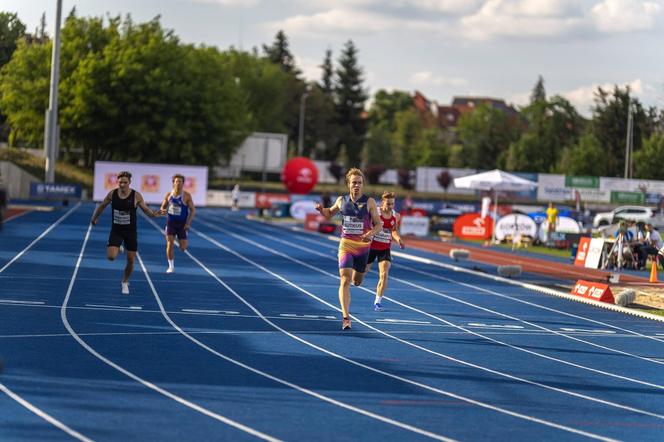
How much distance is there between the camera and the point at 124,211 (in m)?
16.9

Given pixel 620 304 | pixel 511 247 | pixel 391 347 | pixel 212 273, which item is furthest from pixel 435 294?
pixel 511 247

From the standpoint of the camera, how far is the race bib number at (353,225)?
45.5 feet

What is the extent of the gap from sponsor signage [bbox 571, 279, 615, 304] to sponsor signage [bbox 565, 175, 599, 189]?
5048 centimetres

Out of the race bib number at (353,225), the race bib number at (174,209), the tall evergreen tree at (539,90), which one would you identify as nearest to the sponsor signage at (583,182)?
the race bib number at (174,209)

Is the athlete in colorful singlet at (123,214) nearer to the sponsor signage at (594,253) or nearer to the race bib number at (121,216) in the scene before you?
the race bib number at (121,216)

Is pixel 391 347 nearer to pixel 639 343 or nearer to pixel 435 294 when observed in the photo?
pixel 639 343

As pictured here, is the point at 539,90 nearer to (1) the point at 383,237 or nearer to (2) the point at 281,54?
(2) the point at 281,54

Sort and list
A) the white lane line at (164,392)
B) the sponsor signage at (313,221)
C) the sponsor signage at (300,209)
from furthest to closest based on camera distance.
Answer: the sponsor signage at (300,209)
the sponsor signage at (313,221)
the white lane line at (164,392)

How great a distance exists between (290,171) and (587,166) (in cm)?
2487

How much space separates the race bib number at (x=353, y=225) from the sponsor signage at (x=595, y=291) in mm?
8090

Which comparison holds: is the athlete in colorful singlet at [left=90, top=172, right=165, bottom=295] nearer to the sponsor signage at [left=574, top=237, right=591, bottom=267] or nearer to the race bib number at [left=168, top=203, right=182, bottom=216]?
the race bib number at [left=168, top=203, right=182, bottom=216]

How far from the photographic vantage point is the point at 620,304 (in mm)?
19797

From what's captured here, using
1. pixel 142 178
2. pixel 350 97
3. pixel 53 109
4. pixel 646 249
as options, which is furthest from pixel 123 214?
pixel 350 97

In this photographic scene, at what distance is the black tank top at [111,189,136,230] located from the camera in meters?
16.9
